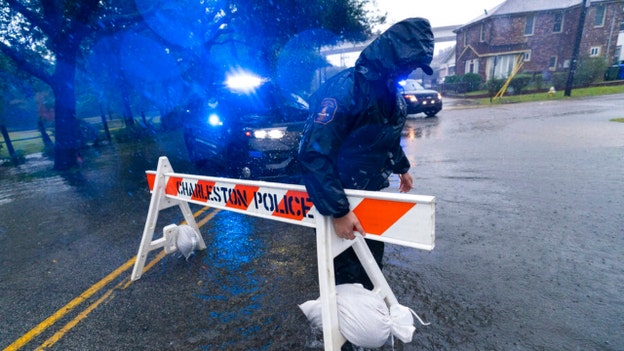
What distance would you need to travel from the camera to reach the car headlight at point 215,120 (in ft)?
21.8

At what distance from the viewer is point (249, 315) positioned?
2727 mm

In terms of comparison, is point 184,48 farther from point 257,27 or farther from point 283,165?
point 283,165

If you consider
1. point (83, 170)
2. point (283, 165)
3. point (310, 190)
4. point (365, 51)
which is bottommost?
point (83, 170)

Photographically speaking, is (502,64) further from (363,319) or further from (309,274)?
(363,319)

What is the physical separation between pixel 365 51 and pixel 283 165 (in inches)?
157

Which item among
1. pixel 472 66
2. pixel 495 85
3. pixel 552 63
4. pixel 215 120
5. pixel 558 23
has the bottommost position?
pixel 215 120

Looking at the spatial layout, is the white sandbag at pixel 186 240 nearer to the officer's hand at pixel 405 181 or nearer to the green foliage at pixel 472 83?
the officer's hand at pixel 405 181

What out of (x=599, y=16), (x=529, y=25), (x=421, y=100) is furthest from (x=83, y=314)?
(x=599, y=16)

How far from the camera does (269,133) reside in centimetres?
581

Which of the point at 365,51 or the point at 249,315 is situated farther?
the point at 249,315

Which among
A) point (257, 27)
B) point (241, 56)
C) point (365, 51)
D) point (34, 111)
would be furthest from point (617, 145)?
point (34, 111)

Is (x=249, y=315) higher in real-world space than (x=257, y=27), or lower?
lower

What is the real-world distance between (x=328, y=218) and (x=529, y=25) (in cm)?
3943

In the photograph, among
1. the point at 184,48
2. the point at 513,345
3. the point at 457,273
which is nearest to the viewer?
the point at 513,345
